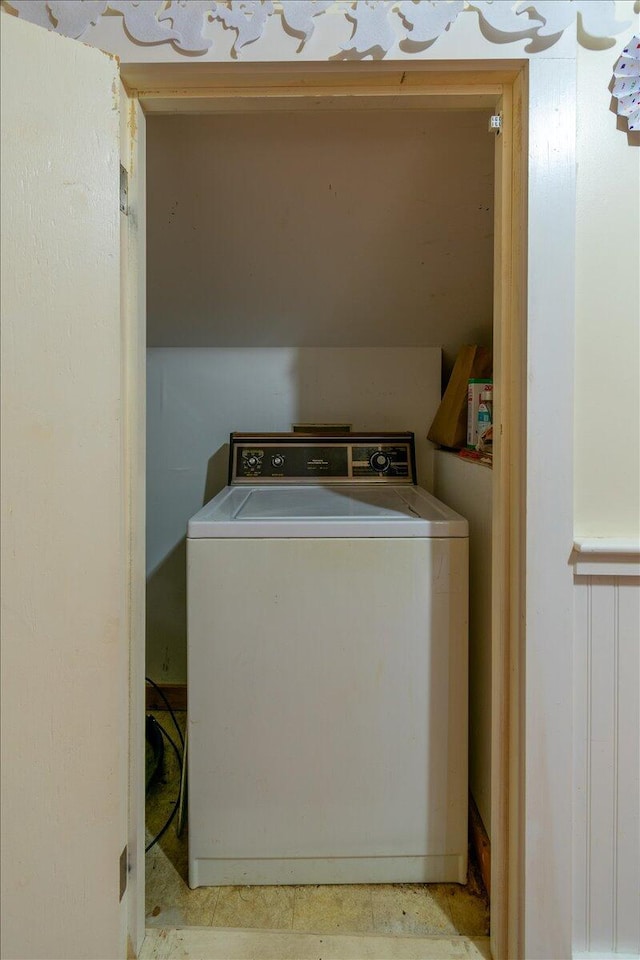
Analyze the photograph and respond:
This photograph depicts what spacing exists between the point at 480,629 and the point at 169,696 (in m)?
1.45

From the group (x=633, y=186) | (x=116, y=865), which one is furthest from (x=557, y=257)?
(x=116, y=865)

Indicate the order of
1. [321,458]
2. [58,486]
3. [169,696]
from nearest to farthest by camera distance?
[58,486]
[321,458]
[169,696]

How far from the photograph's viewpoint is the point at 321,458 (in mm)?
1911

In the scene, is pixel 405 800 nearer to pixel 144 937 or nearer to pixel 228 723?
pixel 228 723

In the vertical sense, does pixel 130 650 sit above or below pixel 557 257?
below

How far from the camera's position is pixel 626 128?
91cm

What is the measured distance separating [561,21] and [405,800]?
166 centimetres

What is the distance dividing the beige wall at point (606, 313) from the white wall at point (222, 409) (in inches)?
43.6

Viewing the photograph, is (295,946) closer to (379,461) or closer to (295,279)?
(379,461)

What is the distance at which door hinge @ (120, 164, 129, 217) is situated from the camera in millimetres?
960

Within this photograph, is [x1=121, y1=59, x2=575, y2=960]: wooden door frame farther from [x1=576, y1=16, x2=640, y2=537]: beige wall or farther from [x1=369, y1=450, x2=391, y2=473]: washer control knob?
[x1=369, y1=450, x2=391, y2=473]: washer control knob

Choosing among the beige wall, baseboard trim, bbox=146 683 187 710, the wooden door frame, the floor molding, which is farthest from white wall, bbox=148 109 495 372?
the floor molding

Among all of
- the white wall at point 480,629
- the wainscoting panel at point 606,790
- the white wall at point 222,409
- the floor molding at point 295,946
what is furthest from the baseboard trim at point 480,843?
the white wall at point 222,409

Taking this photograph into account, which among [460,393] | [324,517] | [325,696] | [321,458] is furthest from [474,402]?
[325,696]
